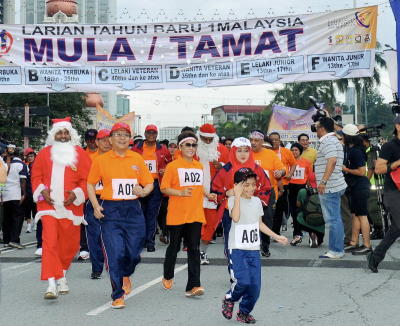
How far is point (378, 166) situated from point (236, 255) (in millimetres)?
2800

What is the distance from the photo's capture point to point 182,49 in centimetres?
1257

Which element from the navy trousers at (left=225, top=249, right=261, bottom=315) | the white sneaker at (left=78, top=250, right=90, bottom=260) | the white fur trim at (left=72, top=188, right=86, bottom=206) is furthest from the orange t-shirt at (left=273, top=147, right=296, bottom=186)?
the navy trousers at (left=225, top=249, right=261, bottom=315)

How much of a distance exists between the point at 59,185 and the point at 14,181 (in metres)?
5.30

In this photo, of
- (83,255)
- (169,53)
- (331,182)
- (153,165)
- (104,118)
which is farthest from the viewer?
(104,118)

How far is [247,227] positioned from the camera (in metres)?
6.41

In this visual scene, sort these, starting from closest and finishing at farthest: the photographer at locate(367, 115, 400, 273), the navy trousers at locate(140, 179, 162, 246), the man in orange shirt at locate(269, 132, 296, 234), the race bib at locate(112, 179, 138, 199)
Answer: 1. the race bib at locate(112, 179, 138, 199)
2. the photographer at locate(367, 115, 400, 273)
3. the navy trousers at locate(140, 179, 162, 246)
4. the man in orange shirt at locate(269, 132, 296, 234)

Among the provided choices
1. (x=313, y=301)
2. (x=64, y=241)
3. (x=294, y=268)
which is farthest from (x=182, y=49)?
(x=313, y=301)

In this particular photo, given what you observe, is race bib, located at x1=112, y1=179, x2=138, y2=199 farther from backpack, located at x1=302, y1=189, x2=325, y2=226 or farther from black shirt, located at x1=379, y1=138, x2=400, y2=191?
backpack, located at x1=302, y1=189, x2=325, y2=226

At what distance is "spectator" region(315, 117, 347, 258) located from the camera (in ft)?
32.5

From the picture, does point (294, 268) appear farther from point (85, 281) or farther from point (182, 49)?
point (182, 49)

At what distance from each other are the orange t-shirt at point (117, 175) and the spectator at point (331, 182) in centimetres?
347

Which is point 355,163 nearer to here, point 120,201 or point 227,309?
point 120,201

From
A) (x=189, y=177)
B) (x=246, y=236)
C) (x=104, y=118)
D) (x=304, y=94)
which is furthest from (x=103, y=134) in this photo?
(x=304, y=94)

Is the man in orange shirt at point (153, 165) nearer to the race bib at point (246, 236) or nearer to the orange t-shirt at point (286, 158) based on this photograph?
the orange t-shirt at point (286, 158)
